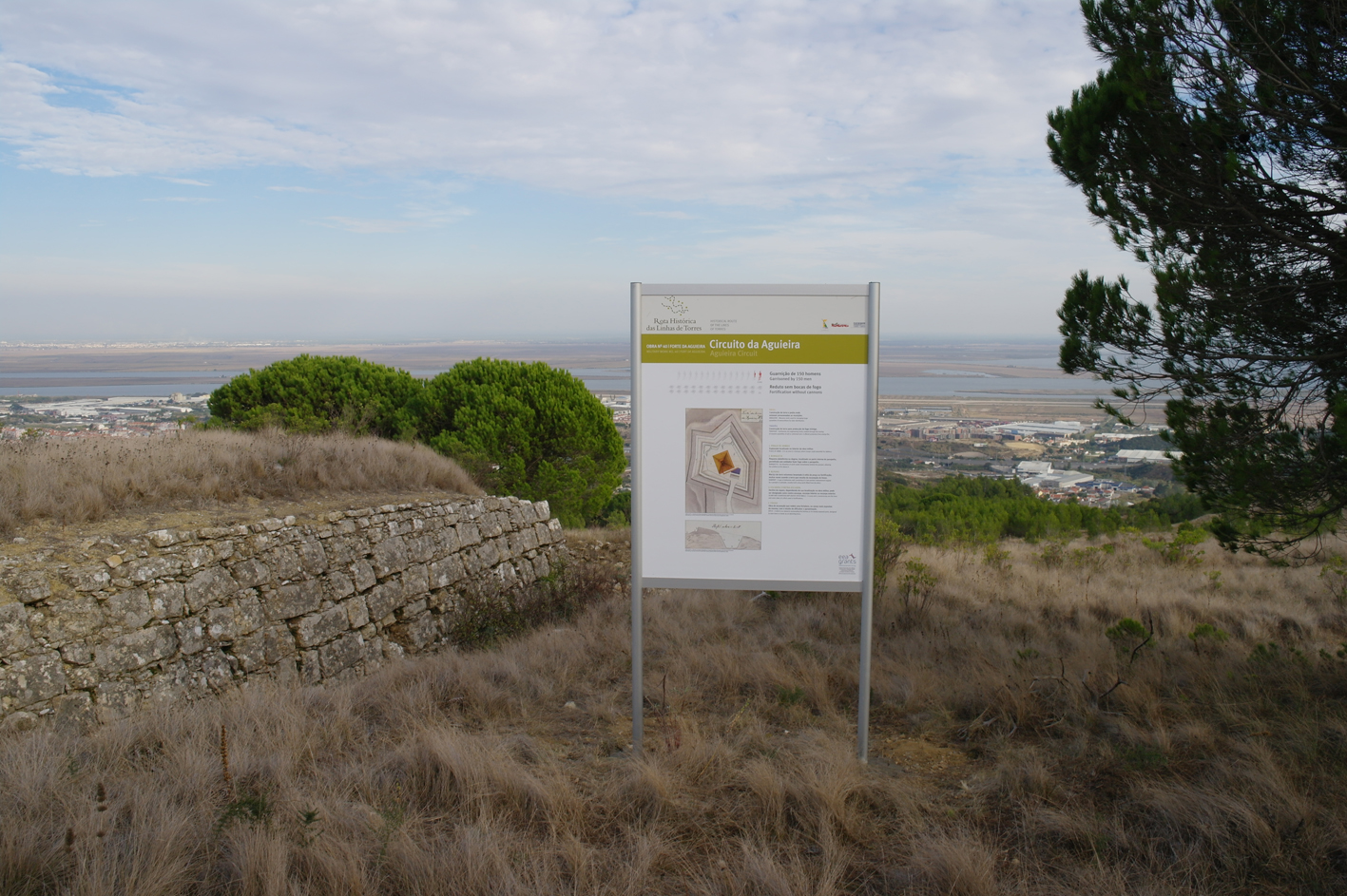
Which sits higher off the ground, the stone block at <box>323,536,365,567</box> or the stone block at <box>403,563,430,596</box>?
the stone block at <box>323,536,365,567</box>

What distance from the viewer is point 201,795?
3197mm

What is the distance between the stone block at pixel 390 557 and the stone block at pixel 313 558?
563 millimetres

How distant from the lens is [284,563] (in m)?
6.18

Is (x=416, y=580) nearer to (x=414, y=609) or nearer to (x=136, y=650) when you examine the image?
(x=414, y=609)

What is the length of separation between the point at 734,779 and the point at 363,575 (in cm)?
459

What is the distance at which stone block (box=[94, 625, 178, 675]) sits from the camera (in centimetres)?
483

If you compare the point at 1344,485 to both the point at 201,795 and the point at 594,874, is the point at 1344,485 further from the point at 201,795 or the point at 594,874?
the point at 201,795

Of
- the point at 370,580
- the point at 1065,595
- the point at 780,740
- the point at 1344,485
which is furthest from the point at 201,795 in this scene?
the point at 1065,595

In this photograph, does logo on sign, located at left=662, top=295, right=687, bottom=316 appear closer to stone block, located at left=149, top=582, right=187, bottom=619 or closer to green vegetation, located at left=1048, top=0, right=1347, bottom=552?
green vegetation, located at left=1048, top=0, right=1347, bottom=552

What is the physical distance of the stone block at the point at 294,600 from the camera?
19.6 feet

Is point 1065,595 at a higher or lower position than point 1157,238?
lower

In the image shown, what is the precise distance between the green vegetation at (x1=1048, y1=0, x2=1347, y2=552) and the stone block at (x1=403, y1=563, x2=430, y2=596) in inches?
254

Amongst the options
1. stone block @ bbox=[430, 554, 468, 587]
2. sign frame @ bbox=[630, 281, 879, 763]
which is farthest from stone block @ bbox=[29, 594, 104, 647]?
sign frame @ bbox=[630, 281, 879, 763]

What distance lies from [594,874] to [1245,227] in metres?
4.96
